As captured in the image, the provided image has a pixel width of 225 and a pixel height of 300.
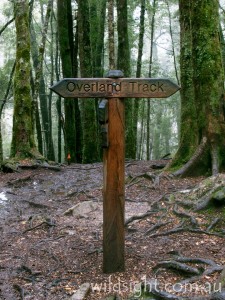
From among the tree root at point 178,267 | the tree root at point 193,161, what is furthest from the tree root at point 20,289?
the tree root at point 193,161

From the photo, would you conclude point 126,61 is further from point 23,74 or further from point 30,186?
point 30,186

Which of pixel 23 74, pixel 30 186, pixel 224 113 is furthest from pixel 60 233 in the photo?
pixel 23 74

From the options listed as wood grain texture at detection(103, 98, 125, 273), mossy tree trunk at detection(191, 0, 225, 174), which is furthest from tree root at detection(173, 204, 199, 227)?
mossy tree trunk at detection(191, 0, 225, 174)

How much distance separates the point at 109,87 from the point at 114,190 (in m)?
1.19

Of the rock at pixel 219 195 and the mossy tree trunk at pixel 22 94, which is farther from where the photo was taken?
the mossy tree trunk at pixel 22 94

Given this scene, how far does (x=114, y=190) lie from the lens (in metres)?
4.58

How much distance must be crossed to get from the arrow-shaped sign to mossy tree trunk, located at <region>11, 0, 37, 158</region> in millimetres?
8091

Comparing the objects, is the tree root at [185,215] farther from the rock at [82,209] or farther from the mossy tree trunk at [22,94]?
the mossy tree trunk at [22,94]

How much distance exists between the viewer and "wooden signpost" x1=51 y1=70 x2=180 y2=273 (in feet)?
14.6

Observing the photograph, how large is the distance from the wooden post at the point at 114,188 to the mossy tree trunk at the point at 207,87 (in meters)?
4.08

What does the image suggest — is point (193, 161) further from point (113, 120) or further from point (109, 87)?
point (109, 87)

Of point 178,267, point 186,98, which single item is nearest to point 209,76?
point 186,98

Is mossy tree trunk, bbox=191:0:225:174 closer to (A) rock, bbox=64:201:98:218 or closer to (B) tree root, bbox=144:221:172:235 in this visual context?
(B) tree root, bbox=144:221:172:235

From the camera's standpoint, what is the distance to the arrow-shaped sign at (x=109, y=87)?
14.6ft
